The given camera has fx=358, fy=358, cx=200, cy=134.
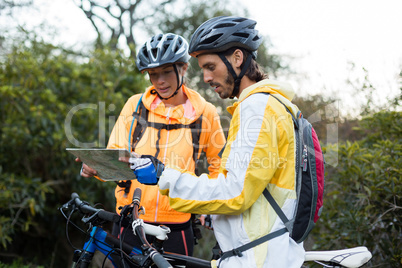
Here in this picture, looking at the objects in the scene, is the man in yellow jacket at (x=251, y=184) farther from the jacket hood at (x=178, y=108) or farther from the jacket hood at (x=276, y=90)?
the jacket hood at (x=178, y=108)

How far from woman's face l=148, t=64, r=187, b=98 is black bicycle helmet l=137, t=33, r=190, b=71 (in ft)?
0.22

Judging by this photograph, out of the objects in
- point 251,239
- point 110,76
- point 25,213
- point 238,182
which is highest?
point 110,76

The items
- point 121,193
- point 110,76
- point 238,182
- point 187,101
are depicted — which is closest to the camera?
point 238,182

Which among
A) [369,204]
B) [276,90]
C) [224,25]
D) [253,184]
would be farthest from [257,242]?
[369,204]

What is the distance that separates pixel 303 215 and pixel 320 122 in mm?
4122

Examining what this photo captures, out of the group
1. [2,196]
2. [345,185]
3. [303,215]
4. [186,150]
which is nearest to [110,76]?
[2,196]

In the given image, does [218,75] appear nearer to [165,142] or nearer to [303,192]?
[303,192]

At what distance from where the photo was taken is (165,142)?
2816mm

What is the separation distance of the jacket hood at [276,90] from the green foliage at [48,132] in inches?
150

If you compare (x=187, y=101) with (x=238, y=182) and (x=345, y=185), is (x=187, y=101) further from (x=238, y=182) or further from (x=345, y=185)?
(x=345, y=185)

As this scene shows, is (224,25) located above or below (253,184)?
above

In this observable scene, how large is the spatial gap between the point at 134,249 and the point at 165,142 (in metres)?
0.87

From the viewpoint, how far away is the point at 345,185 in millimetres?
3906

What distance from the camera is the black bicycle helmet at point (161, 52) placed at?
2.96 m
